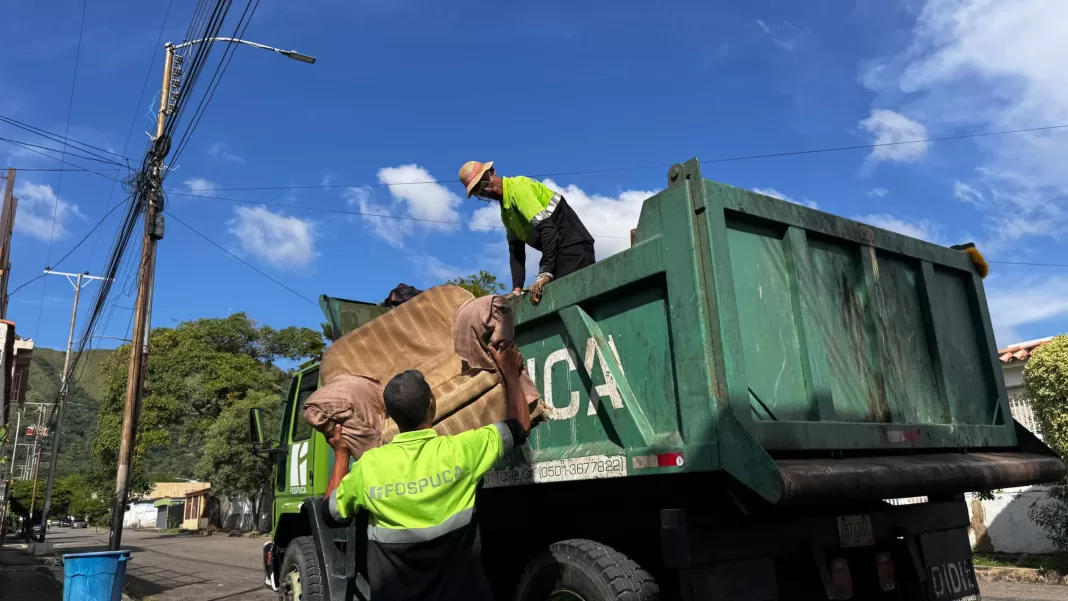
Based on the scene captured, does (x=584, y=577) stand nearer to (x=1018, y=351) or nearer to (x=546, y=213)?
(x=546, y=213)

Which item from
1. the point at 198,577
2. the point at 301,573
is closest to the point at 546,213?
the point at 301,573

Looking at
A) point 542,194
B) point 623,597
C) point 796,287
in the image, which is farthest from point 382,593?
point 542,194

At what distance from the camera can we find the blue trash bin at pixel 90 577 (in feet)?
22.2

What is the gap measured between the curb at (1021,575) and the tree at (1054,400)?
50 cm

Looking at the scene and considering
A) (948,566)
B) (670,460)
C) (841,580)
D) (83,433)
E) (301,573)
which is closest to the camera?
(670,460)

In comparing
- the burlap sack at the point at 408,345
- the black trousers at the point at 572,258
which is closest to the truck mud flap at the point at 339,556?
the burlap sack at the point at 408,345

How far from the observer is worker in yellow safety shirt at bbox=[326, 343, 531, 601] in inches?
99.3

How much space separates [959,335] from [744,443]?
7.69 feet

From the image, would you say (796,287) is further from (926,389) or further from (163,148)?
(163,148)

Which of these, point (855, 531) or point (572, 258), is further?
point (572, 258)

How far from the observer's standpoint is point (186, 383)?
112 ft

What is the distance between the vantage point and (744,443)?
2760 millimetres

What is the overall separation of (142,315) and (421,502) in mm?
12247

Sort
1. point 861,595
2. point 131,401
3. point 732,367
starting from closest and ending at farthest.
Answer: point 732,367
point 861,595
point 131,401
